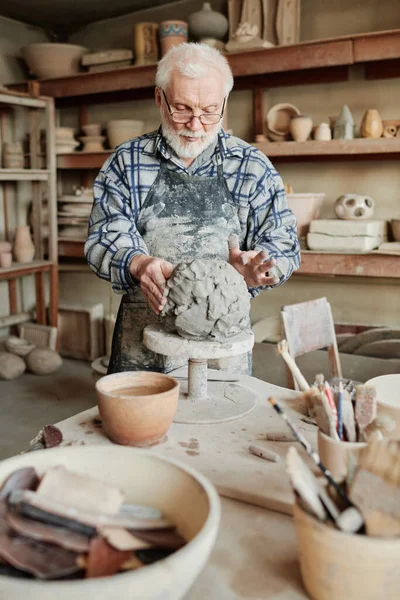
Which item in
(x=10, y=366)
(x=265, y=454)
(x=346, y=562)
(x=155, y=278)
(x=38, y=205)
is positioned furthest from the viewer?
(x=38, y=205)

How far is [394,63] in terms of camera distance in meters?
3.89

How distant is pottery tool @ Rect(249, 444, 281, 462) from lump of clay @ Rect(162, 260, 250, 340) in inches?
17.1

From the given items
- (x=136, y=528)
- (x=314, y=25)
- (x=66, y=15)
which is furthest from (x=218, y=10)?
(x=136, y=528)

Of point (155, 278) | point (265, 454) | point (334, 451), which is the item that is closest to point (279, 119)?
point (155, 278)

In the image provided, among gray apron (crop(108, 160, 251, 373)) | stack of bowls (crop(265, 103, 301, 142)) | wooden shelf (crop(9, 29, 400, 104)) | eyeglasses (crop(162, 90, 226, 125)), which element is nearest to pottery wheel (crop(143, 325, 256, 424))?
gray apron (crop(108, 160, 251, 373))

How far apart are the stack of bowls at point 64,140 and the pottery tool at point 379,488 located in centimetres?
452

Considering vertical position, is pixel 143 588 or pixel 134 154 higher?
pixel 134 154

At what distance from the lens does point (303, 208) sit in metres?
3.88

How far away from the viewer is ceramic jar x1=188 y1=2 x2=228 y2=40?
13.6ft

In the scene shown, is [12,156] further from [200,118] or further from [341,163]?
[200,118]

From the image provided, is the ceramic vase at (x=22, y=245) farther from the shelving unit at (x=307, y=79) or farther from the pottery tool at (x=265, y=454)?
the pottery tool at (x=265, y=454)

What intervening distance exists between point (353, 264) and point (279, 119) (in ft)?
4.08

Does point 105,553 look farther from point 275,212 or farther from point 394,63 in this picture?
point 394,63

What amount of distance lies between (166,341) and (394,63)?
3.19 m
